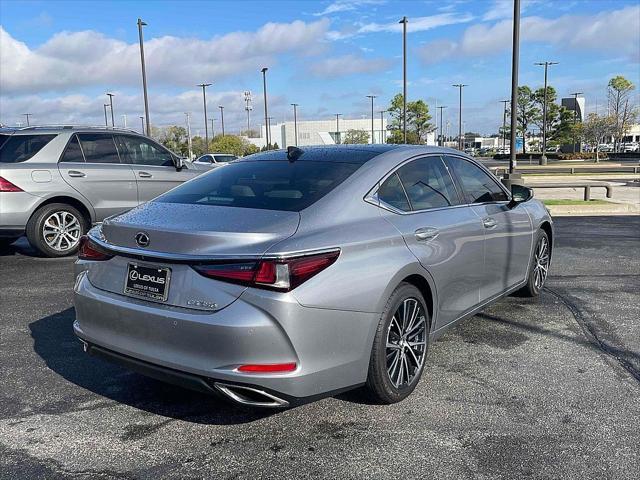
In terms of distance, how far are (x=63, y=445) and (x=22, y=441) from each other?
241 mm

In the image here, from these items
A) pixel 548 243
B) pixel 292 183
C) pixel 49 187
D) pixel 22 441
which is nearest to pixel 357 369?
pixel 292 183

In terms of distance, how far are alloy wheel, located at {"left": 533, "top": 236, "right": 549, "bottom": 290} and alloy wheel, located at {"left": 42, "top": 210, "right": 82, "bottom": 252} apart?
6307 millimetres

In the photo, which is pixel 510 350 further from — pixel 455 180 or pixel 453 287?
pixel 455 180

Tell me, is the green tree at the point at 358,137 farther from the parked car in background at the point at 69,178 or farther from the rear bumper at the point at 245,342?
the rear bumper at the point at 245,342

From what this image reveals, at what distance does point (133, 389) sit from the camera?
12.5 ft

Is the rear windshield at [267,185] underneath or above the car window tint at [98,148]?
underneath

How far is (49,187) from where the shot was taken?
26.2 ft

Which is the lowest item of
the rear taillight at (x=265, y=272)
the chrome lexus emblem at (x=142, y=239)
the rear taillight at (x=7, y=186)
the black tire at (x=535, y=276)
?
the black tire at (x=535, y=276)

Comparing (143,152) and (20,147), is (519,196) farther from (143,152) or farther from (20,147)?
(20,147)

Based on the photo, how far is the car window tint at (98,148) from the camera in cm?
858

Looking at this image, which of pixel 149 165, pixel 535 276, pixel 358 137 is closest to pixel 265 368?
pixel 535 276

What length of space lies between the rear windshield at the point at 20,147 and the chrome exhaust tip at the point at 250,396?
6439 millimetres

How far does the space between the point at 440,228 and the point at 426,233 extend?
23cm

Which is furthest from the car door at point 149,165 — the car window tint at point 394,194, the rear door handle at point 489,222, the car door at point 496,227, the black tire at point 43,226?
the car window tint at point 394,194
